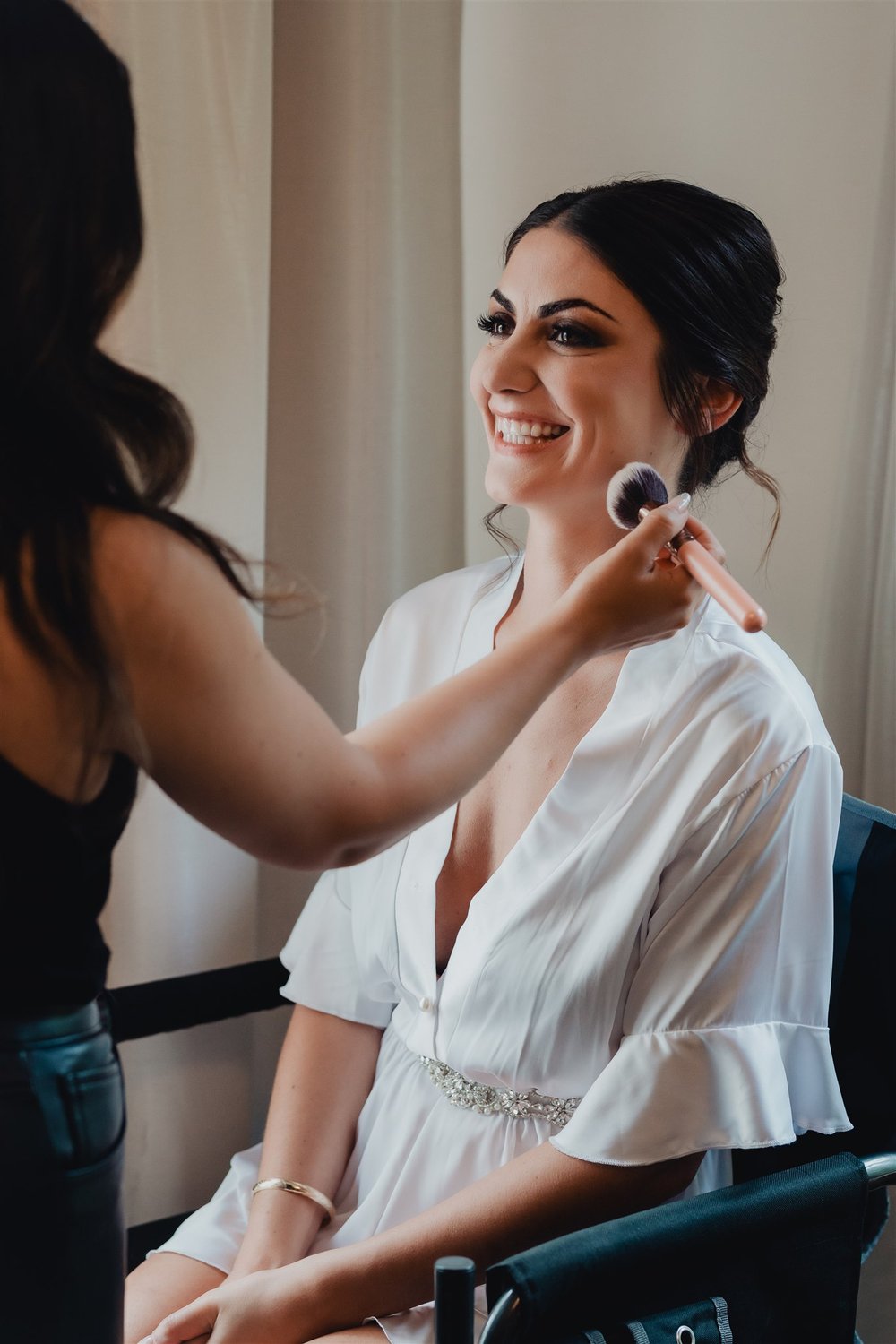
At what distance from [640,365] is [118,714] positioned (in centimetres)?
75

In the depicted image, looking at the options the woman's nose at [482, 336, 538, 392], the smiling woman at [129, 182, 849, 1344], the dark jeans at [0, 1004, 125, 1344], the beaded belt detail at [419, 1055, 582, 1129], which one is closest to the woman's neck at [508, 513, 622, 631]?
the smiling woman at [129, 182, 849, 1344]

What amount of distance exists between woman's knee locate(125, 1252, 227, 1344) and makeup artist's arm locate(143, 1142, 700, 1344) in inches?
4.2

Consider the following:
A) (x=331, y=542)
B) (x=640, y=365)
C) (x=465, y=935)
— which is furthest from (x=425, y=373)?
(x=465, y=935)

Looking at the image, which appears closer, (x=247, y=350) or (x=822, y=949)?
(x=822, y=949)

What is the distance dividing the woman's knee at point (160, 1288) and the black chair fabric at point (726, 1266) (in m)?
0.42

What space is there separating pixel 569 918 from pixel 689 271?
2.05 ft

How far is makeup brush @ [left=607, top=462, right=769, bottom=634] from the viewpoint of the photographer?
78 centimetres

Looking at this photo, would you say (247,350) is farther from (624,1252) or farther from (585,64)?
(624,1252)

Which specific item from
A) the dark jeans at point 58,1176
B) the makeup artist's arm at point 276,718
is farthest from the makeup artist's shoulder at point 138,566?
the dark jeans at point 58,1176

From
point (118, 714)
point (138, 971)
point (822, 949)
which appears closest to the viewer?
point (118, 714)

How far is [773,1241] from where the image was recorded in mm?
1017

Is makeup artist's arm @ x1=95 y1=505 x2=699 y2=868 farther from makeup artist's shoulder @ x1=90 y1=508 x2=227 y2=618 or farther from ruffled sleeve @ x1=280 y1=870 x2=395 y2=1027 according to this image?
ruffled sleeve @ x1=280 y1=870 x2=395 y2=1027

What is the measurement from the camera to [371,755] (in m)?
0.81

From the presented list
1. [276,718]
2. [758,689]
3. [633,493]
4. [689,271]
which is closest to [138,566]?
[276,718]
